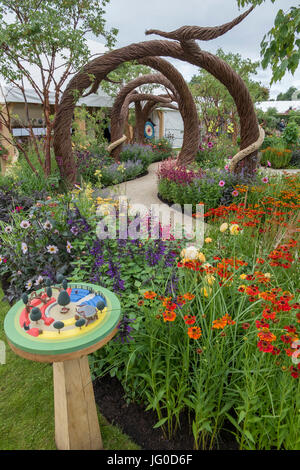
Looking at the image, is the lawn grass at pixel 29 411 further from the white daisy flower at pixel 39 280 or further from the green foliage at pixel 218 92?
the green foliage at pixel 218 92

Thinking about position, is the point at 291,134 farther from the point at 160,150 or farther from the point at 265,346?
the point at 265,346

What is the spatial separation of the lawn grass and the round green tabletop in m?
0.77

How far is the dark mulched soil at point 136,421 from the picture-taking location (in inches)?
61.3

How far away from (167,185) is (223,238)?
3.46 meters

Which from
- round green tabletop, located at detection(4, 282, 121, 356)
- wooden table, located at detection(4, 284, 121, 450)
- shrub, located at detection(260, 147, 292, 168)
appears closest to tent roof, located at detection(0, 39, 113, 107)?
round green tabletop, located at detection(4, 282, 121, 356)

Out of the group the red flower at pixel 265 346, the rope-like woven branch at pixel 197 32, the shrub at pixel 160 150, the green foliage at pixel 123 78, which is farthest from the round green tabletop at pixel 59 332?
the shrub at pixel 160 150

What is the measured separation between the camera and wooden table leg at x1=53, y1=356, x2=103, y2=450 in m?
1.43

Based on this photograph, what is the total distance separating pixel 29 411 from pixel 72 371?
793mm

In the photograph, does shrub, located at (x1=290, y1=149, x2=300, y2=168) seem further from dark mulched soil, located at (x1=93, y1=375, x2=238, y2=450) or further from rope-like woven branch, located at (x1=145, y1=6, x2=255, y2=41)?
dark mulched soil, located at (x1=93, y1=375, x2=238, y2=450)

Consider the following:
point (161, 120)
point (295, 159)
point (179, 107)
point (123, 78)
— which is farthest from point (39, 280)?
point (161, 120)

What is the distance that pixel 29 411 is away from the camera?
189cm

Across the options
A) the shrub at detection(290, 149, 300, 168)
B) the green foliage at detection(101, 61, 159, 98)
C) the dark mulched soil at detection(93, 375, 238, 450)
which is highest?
the green foliage at detection(101, 61, 159, 98)

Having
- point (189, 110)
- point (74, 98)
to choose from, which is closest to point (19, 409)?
point (74, 98)
